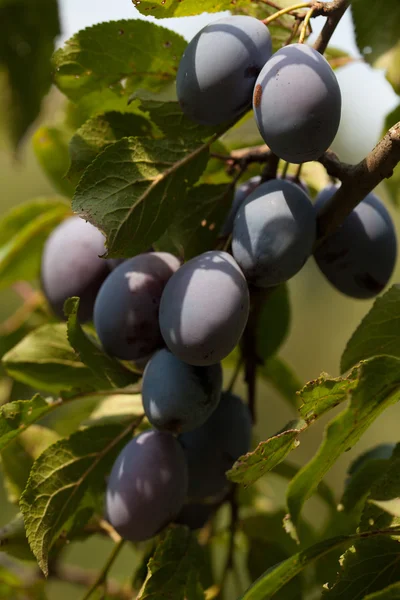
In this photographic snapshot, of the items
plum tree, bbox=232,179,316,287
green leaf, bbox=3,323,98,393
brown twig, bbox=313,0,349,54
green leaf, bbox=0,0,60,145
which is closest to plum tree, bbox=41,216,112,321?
green leaf, bbox=3,323,98,393

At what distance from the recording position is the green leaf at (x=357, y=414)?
0.55m

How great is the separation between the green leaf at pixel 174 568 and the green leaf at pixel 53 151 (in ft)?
2.23

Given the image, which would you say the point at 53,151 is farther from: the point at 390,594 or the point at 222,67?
the point at 390,594

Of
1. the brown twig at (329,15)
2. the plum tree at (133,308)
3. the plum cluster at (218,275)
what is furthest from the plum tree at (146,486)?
the brown twig at (329,15)

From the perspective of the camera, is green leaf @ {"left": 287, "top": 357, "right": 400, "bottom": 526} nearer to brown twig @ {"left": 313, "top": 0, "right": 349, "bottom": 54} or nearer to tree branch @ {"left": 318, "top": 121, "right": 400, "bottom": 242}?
tree branch @ {"left": 318, "top": 121, "right": 400, "bottom": 242}

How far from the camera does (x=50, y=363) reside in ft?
2.90

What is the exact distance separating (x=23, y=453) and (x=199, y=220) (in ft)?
1.36

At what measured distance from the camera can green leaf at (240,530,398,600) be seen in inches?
22.9

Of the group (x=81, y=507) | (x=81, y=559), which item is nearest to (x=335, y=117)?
(x=81, y=507)

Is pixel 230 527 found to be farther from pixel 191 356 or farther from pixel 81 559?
pixel 81 559

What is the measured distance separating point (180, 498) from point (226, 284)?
268 millimetres

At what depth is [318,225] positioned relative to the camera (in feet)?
2.45

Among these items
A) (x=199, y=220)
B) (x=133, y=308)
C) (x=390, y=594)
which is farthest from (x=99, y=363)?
(x=390, y=594)

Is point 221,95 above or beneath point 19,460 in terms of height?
above
